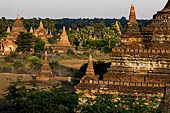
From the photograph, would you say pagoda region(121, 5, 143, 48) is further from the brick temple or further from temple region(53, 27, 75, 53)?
temple region(53, 27, 75, 53)

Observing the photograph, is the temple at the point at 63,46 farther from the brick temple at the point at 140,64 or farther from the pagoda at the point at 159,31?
the pagoda at the point at 159,31

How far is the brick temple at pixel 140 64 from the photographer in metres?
9.94

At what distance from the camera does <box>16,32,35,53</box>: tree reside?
42.0 meters

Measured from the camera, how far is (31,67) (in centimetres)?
3375

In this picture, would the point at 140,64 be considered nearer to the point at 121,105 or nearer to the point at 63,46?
the point at 121,105

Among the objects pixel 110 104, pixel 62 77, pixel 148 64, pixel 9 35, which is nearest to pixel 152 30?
pixel 148 64

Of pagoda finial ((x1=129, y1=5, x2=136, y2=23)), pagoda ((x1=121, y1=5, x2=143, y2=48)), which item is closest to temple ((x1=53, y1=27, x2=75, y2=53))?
pagoda finial ((x1=129, y1=5, x2=136, y2=23))

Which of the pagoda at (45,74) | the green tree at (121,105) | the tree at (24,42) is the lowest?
the green tree at (121,105)

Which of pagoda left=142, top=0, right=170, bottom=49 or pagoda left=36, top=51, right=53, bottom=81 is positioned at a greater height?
pagoda left=142, top=0, right=170, bottom=49

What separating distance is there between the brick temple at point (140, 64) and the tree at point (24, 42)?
1211 inches

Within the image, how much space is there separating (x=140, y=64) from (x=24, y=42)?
107 ft

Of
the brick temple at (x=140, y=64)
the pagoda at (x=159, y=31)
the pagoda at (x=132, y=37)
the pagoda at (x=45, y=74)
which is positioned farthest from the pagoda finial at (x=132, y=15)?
the pagoda at (x=45, y=74)

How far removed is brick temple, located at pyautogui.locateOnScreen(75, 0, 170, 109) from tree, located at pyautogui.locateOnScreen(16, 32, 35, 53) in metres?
30.8

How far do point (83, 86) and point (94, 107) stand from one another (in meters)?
1.72
